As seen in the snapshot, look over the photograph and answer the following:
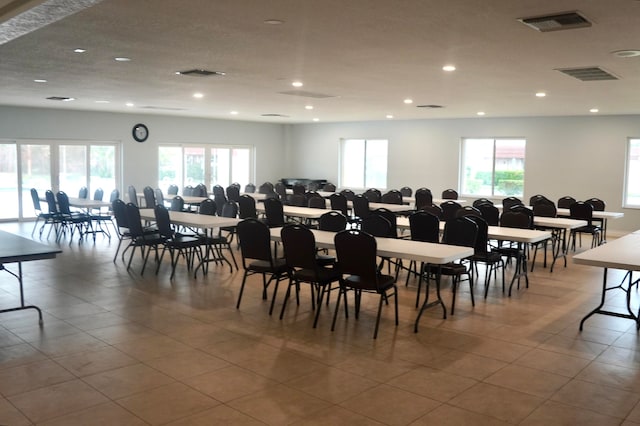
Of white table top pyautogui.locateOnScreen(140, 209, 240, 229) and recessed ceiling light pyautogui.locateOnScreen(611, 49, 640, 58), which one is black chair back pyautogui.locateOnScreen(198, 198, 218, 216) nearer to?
white table top pyautogui.locateOnScreen(140, 209, 240, 229)

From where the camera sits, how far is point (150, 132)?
Answer: 1636 cm

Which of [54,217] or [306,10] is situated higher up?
[306,10]

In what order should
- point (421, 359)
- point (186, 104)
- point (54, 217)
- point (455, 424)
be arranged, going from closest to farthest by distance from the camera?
point (455, 424) < point (421, 359) < point (54, 217) < point (186, 104)

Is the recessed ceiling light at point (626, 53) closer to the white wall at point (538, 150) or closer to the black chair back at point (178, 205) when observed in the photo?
the black chair back at point (178, 205)

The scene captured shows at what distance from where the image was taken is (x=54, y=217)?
1123 centimetres

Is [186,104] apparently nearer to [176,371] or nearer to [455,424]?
[176,371]

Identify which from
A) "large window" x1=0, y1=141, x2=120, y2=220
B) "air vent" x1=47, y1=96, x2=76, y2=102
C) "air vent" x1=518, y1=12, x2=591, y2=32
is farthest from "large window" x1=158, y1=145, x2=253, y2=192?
"air vent" x1=518, y1=12, x2=591, y2=32

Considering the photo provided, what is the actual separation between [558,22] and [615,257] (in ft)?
6.93

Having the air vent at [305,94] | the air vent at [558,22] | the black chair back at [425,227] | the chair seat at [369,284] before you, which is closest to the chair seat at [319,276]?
the chair seat at [369,284]

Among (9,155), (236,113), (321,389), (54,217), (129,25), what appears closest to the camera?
(321,389)

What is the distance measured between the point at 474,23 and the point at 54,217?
9.27 m

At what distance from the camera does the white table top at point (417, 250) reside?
16.8ft

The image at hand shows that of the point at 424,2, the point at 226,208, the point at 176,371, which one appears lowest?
the point at 176,371

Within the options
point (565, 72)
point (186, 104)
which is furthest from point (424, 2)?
point (186, 104)
